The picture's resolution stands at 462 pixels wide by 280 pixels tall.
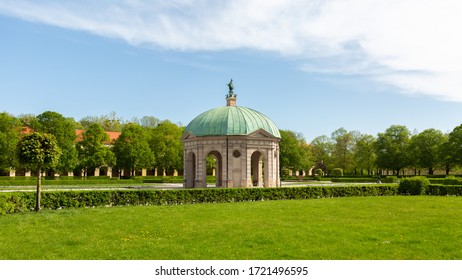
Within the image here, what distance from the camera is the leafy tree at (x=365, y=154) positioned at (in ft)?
311

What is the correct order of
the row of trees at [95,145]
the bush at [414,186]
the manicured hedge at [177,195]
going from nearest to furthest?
the manicured hedge at [177,195] < the bush at [414,186] < the row of trees at [95,145]

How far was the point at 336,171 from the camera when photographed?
91062 mm

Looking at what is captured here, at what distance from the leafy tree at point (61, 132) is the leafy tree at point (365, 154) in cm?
6261

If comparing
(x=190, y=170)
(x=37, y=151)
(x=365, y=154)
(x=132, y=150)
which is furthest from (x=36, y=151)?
(x=365, y=154)

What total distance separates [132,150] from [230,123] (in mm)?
39818

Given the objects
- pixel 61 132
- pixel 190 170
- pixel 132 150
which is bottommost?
pixel 190 170

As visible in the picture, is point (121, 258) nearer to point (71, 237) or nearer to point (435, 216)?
point (71, 237)

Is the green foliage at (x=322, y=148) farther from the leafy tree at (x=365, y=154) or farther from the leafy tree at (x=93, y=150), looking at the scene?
the leafy tree at (x=93, y=150)

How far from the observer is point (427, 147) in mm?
81250

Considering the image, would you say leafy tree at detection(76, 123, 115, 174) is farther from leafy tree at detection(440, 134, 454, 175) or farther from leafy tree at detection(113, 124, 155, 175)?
leafy tree at detection(440, 134, 454, 175)

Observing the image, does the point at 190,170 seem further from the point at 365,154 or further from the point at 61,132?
the point at 365,154

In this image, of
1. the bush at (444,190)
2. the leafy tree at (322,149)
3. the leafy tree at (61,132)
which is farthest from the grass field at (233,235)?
the leafy tree at (322,149)

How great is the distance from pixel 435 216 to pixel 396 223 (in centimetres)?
410

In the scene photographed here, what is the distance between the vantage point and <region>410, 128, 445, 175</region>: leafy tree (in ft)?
265
